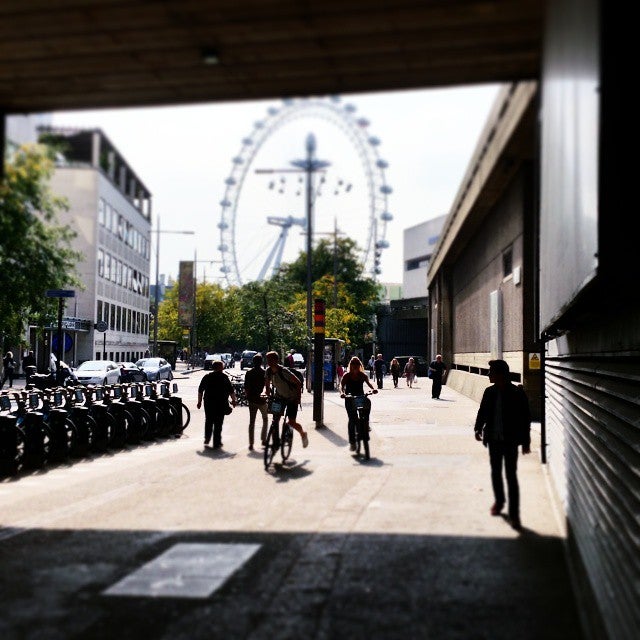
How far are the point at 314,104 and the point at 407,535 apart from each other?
52.5 meters

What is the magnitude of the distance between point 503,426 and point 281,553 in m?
3.03

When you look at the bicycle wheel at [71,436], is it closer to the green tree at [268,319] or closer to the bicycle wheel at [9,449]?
the bicycle wheel at [9,449]

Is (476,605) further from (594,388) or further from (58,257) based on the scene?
(58,257)

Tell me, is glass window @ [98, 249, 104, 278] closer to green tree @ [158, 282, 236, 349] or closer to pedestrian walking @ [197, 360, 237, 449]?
green tree @ [158, 282, 236, 349]

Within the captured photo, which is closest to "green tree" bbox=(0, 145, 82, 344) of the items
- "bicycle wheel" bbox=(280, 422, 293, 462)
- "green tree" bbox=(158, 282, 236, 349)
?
"bicycle wheel" bbox=(280, 422, 293, 462)

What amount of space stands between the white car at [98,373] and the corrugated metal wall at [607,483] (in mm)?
30958

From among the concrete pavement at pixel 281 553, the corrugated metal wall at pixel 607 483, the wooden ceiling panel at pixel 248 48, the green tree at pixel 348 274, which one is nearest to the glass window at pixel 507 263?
the concrete pavement at pixel 281 553

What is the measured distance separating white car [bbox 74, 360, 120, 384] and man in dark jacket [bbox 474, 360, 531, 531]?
28.9m

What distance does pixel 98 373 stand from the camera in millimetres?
39000

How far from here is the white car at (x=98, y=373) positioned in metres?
37.9

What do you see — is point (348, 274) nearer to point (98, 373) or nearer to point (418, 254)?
point (418, 254)

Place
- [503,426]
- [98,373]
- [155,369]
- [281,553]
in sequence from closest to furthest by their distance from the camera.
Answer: [281,553], [503,426], [98,373], [155,369]

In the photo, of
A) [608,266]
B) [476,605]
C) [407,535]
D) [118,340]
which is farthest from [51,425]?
[118,340]

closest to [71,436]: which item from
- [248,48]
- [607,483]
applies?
[248,48]
